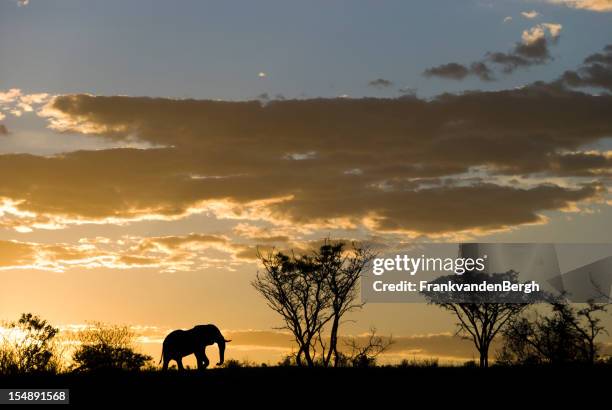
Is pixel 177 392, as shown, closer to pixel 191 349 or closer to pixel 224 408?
pixel 224 408

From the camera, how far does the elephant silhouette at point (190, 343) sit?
1556 inches

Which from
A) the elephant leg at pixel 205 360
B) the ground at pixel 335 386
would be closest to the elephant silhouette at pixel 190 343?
the elephant leg at pixel 205 360

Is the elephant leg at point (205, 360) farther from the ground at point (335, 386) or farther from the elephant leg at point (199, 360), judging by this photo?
the ground at point (335, 386)

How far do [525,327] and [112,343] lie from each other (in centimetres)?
3594

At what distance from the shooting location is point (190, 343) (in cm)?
3975

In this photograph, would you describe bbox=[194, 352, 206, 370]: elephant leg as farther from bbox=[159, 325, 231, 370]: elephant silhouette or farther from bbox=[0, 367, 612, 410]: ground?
bbox=[0, 367, 612, 410]: ground

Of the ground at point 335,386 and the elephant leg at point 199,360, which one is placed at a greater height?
the elephant leg at point 199,360

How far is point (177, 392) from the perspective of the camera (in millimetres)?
31453

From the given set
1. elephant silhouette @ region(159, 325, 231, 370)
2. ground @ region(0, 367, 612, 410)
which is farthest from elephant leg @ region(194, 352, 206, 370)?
ground @ region(0, 367, 612, 410)

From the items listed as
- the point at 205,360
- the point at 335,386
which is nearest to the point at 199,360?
the point at 205,360

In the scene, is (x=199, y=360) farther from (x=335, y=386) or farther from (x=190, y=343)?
(x=335, y=386)

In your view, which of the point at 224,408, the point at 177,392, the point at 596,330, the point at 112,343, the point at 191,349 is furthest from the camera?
→ the point at 112,343

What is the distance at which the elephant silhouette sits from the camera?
39.5m

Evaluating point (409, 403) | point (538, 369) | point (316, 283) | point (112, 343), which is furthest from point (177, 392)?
point (112, 343)
